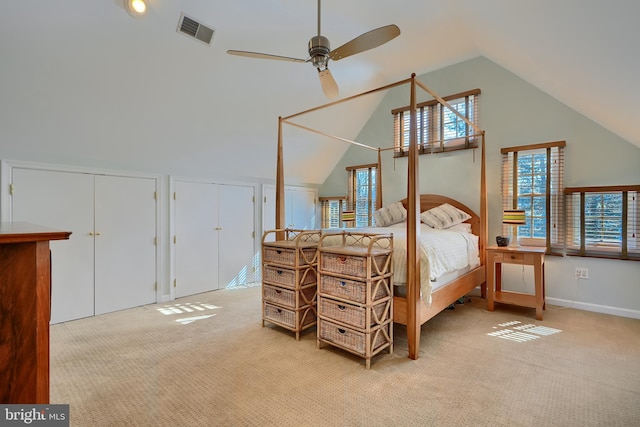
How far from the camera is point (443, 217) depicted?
4141mm

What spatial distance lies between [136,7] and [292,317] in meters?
3.02

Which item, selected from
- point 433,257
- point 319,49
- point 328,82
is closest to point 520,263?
point 433,257

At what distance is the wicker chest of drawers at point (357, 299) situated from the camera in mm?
2297

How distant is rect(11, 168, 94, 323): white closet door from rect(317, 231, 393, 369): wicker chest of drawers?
282 cm

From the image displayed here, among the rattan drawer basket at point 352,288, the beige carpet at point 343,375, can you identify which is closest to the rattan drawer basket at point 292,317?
the beige carpet at point 343,375

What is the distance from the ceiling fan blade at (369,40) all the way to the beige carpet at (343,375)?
7.95ft

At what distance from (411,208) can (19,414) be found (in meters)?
2.36

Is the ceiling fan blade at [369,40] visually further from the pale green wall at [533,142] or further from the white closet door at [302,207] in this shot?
the white closet door at [302,207]

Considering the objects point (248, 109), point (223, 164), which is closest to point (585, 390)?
point (248, 109)

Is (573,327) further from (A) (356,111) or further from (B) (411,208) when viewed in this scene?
(A) (356,111)

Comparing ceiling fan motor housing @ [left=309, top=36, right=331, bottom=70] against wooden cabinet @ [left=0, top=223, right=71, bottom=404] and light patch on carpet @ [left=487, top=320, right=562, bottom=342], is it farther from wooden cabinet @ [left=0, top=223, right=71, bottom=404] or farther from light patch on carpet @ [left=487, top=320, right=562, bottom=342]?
light patch on carpet @ [left=487, top=320, right=562, bottom=342]

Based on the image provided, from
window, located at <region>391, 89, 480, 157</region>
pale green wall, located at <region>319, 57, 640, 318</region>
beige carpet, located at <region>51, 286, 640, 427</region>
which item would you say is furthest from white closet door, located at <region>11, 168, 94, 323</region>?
pale green wall, located at <region>319, 57, 640, 318</region>

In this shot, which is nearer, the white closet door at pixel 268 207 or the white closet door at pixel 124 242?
the white closet door at pixel 124 242

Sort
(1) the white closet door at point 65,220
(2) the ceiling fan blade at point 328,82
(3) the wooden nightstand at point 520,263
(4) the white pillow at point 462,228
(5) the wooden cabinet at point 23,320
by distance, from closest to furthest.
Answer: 1. (5) the wooden cabinet at point 23,320
2. (2) the ceiling fan blade at point 328,82
3. (1) the white closet door at point 65,220
4. (3) the wooden nightstand at point 520,263
5. (4) the white pillow at point 462,228
